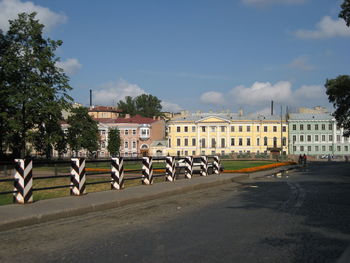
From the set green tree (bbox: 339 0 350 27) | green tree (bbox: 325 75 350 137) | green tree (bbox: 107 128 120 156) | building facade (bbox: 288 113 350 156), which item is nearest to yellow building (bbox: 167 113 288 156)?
building facade (bbox: 288 113 350 156)

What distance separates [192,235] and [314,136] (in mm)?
110825

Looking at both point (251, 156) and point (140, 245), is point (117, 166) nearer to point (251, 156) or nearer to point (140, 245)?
point (140, 245)

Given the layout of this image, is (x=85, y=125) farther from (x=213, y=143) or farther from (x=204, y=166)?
(x=204, y=166)

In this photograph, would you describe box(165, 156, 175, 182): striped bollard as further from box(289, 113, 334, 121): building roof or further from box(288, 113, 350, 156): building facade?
box(289, 113, 334, 121): building roof

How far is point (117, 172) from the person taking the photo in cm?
1625

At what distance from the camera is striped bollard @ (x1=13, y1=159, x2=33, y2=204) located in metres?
11.6

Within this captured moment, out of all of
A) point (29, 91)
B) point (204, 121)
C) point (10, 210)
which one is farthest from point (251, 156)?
point (10, 210)

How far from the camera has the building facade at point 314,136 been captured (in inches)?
4416

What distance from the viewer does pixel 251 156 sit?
8781 centimetres

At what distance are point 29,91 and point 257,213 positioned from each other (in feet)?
140

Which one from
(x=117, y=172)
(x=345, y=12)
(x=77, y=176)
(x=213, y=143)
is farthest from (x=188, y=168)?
(x=213, y=143)

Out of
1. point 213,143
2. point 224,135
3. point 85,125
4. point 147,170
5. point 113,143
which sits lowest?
point 147,170

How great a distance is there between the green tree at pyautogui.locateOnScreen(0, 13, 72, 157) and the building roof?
251 ft

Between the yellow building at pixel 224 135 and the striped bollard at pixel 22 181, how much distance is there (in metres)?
102
